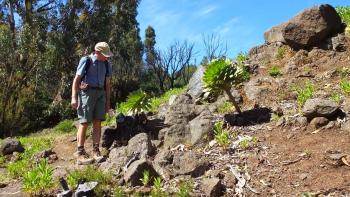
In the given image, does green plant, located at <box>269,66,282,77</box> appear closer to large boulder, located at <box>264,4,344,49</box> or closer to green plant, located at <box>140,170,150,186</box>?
large boulder, located at <box>264,4,344,49</box>

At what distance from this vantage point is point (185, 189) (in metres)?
5.28

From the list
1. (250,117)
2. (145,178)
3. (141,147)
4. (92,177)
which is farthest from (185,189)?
(250,117)

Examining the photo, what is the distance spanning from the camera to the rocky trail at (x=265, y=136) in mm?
5617

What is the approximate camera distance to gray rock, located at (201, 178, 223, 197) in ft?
17.7

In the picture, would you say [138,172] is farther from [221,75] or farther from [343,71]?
[343,71]

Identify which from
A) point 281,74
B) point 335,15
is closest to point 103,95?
point 281,74

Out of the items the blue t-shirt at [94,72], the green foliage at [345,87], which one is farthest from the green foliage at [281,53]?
the blue t-shirt at [94,72]

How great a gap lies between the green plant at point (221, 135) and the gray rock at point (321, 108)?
3.72 feet

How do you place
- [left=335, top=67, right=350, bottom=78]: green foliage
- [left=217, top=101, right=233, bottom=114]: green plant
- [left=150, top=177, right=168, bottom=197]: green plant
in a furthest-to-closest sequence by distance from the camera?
[left=335, top=67, right=350, bottom=78]: green foliage
[left=217, top=101, right=233, bottom=114]: green plant
[left=150, top=177, right=168, bottom=197]: green plant

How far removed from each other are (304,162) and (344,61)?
4.41 metres

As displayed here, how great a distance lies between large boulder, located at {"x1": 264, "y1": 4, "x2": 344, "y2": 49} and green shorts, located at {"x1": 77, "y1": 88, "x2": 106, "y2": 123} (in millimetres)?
4785

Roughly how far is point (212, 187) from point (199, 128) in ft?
6.43

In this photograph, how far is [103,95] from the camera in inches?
305

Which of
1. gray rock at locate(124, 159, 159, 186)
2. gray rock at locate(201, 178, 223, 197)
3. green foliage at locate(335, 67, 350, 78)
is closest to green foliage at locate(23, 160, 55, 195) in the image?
gray rock at locate(124, 159, 159, 186)
